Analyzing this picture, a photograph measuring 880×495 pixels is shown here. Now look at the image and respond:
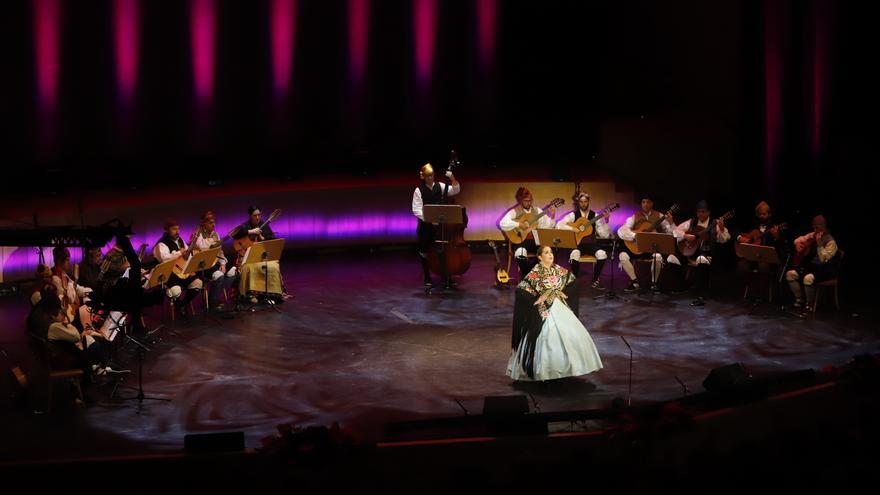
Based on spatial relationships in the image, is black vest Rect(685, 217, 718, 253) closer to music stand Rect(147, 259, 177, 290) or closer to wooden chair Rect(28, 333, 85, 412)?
music stand Rect(147, 259, 177, 290)

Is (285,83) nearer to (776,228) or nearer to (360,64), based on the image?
(360,64)

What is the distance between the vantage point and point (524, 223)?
1352 cm

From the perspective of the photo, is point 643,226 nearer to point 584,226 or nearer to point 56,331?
point 584,226

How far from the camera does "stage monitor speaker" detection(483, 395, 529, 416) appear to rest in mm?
6898

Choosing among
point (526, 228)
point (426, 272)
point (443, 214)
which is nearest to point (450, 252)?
point (426, 272)

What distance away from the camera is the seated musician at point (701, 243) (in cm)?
1302

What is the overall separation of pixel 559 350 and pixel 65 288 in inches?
180

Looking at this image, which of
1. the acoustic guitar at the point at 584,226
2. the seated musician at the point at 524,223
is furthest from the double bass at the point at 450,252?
the acoustic guitar at the point at 584,226

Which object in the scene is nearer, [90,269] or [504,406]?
[504,406]

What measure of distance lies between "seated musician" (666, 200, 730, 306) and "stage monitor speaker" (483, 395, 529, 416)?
638 centimetres

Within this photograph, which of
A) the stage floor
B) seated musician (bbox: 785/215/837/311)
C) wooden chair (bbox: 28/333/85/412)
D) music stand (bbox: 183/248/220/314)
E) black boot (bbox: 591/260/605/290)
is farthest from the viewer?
black boot (bbox: 591/260/605/290)

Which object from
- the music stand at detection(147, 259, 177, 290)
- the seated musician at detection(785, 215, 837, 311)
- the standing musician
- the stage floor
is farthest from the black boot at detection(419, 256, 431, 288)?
the seated musician at detection(785, 215, 837, 311)

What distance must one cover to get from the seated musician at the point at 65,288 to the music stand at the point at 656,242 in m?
6.45

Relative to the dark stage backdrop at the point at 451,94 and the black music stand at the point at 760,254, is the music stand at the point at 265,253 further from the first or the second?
the black music stand at the point at 760,254
